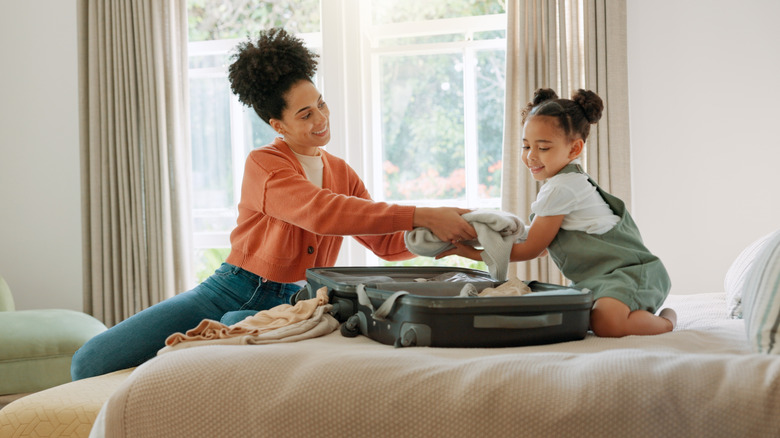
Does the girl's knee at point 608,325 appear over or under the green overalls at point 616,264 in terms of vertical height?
under

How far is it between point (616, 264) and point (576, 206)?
0.55 ft

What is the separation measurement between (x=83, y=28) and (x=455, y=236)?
10.7ft

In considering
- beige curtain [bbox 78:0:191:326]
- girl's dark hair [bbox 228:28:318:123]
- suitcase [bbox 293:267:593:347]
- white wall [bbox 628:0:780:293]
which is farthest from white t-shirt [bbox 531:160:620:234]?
beige curtain [bbox 78:0:191:326]

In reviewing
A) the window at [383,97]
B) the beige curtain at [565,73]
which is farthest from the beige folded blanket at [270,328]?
the window at [383,97]

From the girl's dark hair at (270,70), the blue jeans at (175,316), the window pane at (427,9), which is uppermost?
the window pane at (427,9)

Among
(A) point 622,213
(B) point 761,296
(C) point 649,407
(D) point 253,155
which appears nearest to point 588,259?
(A) point 622,213

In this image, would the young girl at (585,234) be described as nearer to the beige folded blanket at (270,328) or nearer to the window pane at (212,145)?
the beige folded blanket at (270,328)

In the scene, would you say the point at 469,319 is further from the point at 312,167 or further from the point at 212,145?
the point at 212,145

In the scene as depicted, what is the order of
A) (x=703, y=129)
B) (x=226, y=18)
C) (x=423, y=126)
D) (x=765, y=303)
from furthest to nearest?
1. (x=226, y=18)
2. (x=423, y=126)
3. (x=703, y=129)
4. (x=765, y=303)

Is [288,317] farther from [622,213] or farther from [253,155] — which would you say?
[622,213]

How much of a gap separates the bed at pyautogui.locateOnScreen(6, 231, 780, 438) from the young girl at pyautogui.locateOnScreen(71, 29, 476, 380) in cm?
57

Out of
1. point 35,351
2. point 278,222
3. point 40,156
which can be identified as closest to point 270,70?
point 278,222

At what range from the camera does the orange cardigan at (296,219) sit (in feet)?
5.37

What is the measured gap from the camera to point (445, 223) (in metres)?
1.62
